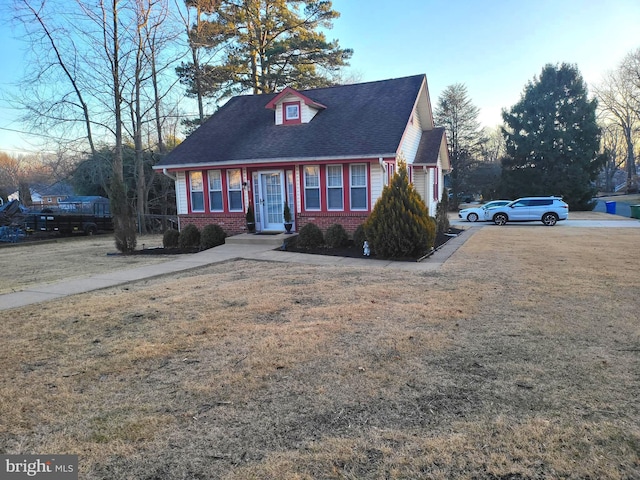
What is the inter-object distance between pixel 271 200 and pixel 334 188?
93.1 inches

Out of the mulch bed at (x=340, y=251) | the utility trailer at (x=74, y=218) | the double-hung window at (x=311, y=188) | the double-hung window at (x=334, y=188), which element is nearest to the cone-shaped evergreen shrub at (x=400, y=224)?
the mulch bed at (x=340, y=251)

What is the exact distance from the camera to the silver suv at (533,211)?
70.4 ft

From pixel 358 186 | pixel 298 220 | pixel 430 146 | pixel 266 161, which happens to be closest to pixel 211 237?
pixel 298 220

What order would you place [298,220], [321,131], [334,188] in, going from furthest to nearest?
[321,131]
[298,220]
[334,188]

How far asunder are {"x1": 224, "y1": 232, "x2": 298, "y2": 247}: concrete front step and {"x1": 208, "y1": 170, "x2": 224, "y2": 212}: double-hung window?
183 cm

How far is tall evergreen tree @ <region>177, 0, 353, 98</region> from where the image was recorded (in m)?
24.5

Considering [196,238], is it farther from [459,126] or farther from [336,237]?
[459,126]

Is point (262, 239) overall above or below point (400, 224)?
below

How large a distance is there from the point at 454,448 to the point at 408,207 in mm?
7705

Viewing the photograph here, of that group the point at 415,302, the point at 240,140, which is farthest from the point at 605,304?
the point at 240,140

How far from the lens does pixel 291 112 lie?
1545 centimetres

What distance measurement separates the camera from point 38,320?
5.17m

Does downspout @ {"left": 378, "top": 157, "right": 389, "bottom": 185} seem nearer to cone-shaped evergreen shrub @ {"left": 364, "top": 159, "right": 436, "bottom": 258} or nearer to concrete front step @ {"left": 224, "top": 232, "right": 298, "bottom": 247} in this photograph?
cone-shaped evergreen shrub @ {"left": 364, "top": 159, "right": 436, "bottom": 258}

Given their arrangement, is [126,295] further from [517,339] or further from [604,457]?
[604,457]
